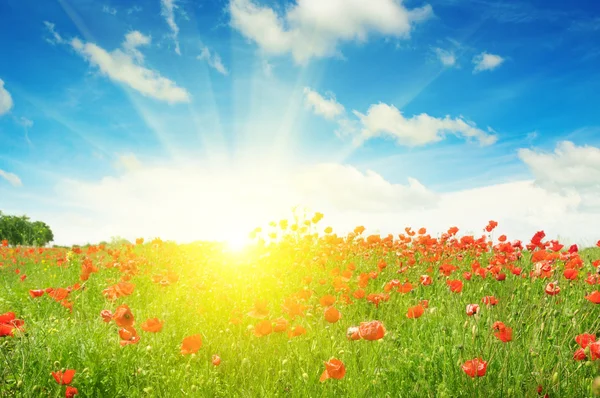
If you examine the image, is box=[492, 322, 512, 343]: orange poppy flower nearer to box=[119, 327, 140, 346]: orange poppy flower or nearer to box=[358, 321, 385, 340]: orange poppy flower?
box=[358, 321, 385, 340]: orange poppy flower

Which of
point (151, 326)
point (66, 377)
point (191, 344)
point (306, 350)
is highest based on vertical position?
point (151, 326)

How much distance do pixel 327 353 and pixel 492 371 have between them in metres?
1.37

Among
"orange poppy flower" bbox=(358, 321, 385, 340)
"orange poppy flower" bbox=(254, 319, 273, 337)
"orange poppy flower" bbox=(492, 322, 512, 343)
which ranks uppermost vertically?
"orange poppy flower" bbox=(358, 321, 385, 340)

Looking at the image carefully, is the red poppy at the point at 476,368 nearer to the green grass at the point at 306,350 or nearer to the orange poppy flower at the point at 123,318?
the green grass at the point at 306,350

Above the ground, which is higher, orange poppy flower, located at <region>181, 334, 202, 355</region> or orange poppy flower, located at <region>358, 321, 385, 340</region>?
orange poppy flower, located at <region>358, 321, 385, 340</region>

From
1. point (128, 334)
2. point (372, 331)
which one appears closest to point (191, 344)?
point (128, 334)

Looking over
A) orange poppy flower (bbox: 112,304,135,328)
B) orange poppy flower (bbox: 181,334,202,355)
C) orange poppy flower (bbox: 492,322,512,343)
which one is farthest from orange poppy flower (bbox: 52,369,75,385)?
orange poppy flower (bbox: 492,322,512,343)

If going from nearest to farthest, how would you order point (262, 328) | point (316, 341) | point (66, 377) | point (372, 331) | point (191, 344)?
point (372, 331), point (66, 377), point (191, 344), point (262, 328), point (316, 341)

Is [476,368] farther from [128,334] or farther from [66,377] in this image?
[66,377]

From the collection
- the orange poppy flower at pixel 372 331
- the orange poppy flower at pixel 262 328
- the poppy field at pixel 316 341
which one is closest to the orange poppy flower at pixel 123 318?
the poppy field at pixel 316 341

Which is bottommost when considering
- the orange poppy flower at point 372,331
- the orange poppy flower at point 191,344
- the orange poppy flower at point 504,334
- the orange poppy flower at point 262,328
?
the orange poppy flower at point 191,344

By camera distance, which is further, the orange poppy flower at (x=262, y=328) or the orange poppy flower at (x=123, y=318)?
the orange poppy flower at (x=262, y=328)

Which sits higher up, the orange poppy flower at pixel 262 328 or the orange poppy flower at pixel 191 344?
the orange poppy flower at pixel 262 328

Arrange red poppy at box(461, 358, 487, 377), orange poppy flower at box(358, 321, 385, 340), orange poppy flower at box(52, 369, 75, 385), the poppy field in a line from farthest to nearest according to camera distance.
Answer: the poppy field → orange poppy flower at box(52, 369, 75, 385) → orange poppy flower at box(358, 321, 385, 340) → red poppy at box(461, 358, 487, 377)
